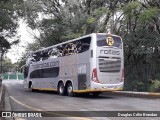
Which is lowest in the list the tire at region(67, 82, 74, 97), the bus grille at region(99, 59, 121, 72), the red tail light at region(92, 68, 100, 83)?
the tire at region(67, 82, 74, 97)

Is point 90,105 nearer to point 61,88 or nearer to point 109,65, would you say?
point 109,65

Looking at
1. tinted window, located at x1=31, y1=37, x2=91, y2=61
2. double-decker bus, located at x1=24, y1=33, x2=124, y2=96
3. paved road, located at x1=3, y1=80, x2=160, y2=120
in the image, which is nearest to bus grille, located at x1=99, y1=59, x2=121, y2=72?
double-decker bus, located at x1=24, y1=33, x2=124, y2=96

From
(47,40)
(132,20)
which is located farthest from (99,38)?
(47,40)

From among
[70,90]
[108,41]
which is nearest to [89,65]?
[108,41]

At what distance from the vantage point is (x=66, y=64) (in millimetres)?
24938

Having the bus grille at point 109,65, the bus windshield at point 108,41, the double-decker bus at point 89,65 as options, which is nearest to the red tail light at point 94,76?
the double-decker bus at point 89,65

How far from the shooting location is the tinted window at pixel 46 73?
2673 centimetres

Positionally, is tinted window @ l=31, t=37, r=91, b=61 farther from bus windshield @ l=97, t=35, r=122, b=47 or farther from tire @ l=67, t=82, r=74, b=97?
tire @ l=67, t=82, r=74, b=97

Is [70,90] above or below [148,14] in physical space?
below

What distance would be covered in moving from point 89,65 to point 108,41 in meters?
1.88

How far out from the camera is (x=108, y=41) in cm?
2181

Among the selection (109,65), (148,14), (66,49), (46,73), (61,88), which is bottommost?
(61,88)

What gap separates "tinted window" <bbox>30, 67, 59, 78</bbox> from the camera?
26734 millimetres

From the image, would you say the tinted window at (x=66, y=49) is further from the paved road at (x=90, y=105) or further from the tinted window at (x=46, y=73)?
the paved road at (x=90, y=105)
